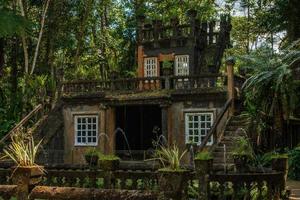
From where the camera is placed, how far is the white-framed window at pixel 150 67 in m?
27.8

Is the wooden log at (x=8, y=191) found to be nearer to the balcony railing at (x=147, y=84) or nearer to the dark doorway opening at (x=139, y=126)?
the balcony railing at (x=147, y=84)

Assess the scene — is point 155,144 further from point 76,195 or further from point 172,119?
point 76,195

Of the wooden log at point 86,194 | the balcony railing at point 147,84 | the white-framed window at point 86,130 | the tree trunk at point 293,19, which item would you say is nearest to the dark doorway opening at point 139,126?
the white-framed window at point 86,130

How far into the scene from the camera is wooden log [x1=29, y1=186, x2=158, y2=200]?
6652 mm

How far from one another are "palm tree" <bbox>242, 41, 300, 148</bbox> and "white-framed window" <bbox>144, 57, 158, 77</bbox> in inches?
356

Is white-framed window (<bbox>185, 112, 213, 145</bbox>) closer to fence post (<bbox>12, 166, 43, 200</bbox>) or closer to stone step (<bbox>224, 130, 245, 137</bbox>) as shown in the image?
stone step (<bbox>224, 130, 245, 137</bbox>)

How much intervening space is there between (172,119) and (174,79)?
1.82m

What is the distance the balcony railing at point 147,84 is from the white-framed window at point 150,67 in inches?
105

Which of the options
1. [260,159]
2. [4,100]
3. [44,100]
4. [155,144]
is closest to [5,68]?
[4,100]

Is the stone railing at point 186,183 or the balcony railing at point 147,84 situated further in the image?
the balcony railing at point 147,84

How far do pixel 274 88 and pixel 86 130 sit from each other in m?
10.7

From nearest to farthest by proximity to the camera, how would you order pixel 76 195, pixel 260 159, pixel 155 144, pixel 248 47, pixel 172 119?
pixel 76 195 < pixel 260 159 < pixel 172 119 < pixel 155 144 < pixel 248 47

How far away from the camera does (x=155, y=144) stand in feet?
79.8

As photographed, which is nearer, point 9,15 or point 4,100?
point 9,15
